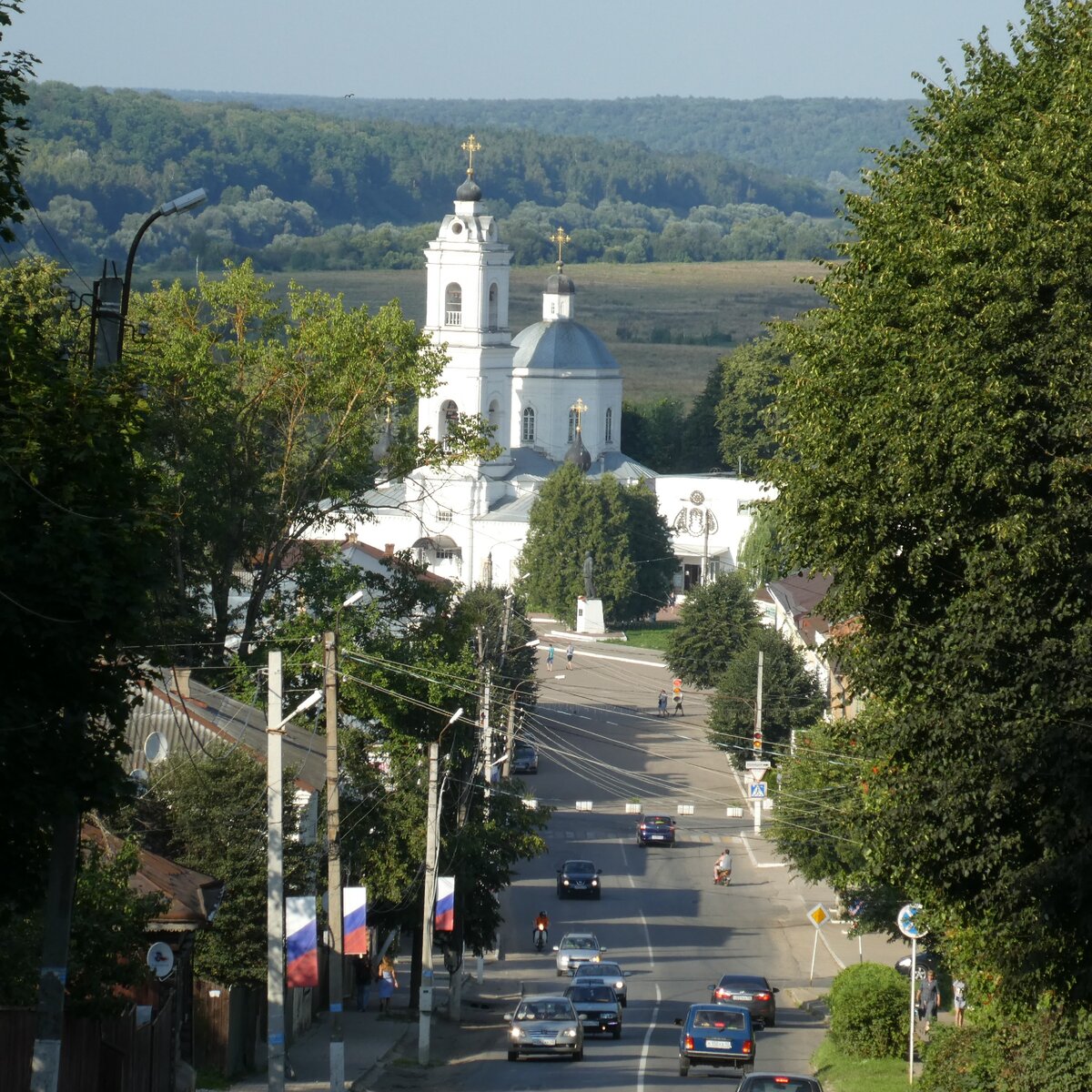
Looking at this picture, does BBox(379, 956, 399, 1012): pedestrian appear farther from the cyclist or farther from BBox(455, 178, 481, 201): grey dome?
BBox(455, 178, 481, 201): grey dome

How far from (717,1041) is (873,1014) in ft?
7.89

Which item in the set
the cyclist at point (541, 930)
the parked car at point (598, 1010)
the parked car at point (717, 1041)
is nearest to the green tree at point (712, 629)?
the cyclist at point (541, 930)

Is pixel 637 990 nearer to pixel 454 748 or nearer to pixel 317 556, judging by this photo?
pixel 454 748

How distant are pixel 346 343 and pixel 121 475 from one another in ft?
91.7

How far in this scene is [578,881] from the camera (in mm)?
52281

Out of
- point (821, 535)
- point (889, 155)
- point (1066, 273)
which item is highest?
point (889, 155)

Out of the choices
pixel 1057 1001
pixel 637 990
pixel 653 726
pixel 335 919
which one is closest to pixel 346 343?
pixel 637 990

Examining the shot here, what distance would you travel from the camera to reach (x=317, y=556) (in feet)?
138

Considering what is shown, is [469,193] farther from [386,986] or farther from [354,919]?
[354,919]

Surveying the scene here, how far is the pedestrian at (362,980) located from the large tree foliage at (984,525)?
1983 centimetres

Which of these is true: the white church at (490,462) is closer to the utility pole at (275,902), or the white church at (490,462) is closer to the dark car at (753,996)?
the dark car at (753,996)

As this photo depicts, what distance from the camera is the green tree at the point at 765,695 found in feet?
210

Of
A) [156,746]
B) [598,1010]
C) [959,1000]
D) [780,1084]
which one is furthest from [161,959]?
[156,746]

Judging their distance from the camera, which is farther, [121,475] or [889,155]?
[889,155]
